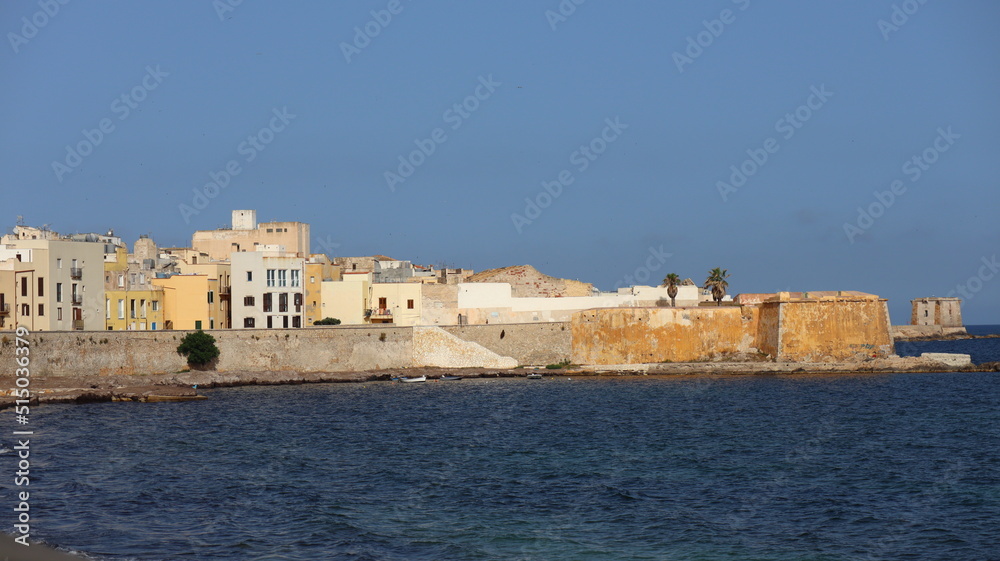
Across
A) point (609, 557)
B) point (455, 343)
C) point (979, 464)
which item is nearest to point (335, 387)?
point (455, 343)

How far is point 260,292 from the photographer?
50906 millimetres

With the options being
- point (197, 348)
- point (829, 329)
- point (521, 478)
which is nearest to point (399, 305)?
point (197, 348)

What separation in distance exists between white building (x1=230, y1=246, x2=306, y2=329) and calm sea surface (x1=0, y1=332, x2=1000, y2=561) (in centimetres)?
1005

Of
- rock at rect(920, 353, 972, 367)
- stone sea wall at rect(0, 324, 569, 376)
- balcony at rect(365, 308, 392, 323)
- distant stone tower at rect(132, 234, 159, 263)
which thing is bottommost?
rock at rect(920, 353, 972, 367)

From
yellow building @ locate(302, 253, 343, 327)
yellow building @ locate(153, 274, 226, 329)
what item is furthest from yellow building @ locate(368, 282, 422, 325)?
yellow building @ locate(153, 274, 226, 329)

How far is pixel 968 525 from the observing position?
19.1m

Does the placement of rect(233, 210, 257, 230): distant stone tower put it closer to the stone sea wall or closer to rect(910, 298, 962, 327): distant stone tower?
the stone sea wall

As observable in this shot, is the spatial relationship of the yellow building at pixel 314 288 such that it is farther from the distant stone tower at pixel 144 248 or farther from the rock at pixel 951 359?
the rock at pixel 951 359

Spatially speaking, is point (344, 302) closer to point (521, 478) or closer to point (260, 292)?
point (260, 292)

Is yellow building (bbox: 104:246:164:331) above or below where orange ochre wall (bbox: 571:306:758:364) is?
above

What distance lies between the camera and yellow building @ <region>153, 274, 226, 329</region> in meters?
50.7

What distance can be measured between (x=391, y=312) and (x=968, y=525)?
38.3 meters

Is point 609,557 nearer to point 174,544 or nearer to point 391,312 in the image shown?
point 174,544

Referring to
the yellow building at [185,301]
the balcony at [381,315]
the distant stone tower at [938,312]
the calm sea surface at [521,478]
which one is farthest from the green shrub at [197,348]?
the distant stone tower at [938,312]
